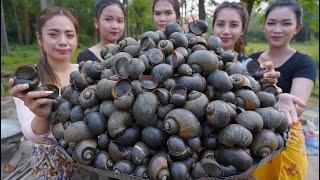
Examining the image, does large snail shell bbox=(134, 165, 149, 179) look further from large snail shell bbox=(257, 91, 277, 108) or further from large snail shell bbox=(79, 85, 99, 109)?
large snail shell bbox=(257, 91, 277, 108)

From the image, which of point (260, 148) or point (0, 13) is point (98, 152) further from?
point (0, 13)

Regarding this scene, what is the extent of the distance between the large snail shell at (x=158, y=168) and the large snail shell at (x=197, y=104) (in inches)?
8.3

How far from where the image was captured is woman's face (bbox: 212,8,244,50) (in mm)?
2402

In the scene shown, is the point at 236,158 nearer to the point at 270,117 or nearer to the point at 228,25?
the point at 270,117

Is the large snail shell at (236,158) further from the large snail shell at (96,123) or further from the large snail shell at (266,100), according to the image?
the large snail shell at (96,123)

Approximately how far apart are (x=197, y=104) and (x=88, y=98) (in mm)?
461

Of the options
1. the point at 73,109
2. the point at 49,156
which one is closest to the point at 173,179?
the point at 73,109

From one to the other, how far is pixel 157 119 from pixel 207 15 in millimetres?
2888

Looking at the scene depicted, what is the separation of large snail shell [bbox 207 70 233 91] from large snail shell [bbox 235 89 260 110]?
0.06m

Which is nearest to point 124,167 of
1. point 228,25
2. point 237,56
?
point 237,56

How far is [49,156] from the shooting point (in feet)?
6.52

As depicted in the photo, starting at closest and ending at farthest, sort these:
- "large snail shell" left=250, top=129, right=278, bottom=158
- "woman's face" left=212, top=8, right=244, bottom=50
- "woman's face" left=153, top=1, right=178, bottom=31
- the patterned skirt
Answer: "large snail shell" left=250, top=129, right=278, bottom=158, the patterned skirt, "woman's face" left=212, top=8, right=244, bottom=50, "woman's face" left=153, top=1, right=178, bottom=31

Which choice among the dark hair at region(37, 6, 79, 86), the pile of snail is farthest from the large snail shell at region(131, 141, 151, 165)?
the dark hair at region(37, 6, 79, 86)

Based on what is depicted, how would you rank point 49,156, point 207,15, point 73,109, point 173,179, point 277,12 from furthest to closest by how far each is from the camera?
point 207,15 < point 277,12 < point 49,156 < point 73,109 < point 173,179
